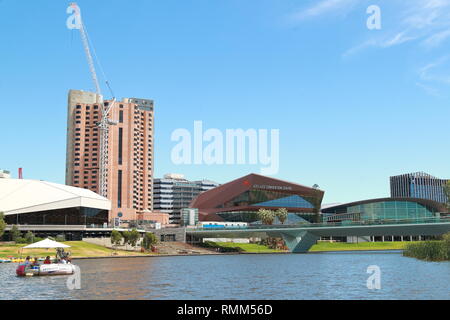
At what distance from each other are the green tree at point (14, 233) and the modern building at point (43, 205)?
39.6ft

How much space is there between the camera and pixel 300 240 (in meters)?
161

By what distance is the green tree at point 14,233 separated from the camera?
145 metres

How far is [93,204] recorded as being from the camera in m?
178

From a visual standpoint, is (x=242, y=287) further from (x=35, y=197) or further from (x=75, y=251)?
(x=35, y=197)

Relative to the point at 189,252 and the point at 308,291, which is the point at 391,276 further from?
the point at 189,252

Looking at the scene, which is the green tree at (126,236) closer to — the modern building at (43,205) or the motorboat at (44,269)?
the modern building at (43,205)

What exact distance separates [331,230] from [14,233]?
87.0 metres

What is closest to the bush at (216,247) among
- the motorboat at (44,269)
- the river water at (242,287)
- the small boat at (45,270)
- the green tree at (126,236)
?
the green tree at (126,236)

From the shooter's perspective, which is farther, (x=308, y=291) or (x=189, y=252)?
(x=189, y=252)

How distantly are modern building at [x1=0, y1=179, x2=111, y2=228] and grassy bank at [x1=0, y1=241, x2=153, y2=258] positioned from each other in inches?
618

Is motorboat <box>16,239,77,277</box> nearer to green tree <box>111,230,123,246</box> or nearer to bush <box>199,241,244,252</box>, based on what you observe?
green tree <box>111,230,123,246</box>
